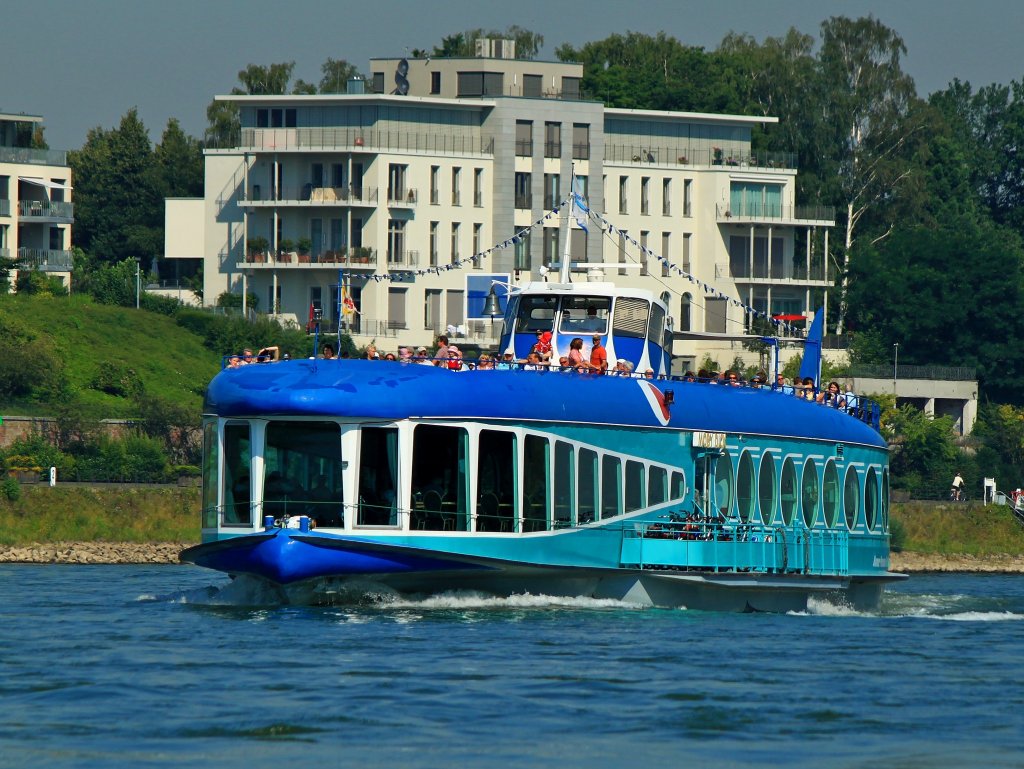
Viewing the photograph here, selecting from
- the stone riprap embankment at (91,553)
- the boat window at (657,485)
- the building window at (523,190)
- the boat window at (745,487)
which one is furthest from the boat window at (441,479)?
the building window at (523,190)

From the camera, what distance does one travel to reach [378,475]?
3222cm

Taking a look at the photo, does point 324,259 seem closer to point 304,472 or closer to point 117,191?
point 117,191

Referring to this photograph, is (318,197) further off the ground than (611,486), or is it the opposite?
(318,197)

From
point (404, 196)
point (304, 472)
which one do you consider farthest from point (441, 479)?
point (404, 196)

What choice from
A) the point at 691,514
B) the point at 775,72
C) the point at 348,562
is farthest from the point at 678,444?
the point at 775,72

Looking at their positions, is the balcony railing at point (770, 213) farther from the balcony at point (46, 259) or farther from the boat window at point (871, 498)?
the boat window at point (871, 498)

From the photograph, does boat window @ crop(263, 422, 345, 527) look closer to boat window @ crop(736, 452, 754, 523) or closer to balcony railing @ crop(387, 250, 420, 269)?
boat window @ crop(736, 452, 754, 523)

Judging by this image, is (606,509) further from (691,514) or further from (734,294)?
(734,294)

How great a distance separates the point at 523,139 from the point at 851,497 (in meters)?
57.8

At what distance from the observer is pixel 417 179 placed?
95.2 m

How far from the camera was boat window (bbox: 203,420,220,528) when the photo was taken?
33344 mm

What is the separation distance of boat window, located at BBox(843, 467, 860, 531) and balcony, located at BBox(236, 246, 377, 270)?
53878 millimetres

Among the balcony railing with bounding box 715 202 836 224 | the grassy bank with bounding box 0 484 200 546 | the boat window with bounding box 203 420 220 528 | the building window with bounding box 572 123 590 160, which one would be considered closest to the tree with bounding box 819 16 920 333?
the balcony railing with bounding box 715 202 836 224

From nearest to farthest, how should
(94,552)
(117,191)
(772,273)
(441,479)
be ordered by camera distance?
(441,479) → (94,552) → (772,273) → (117,191)
